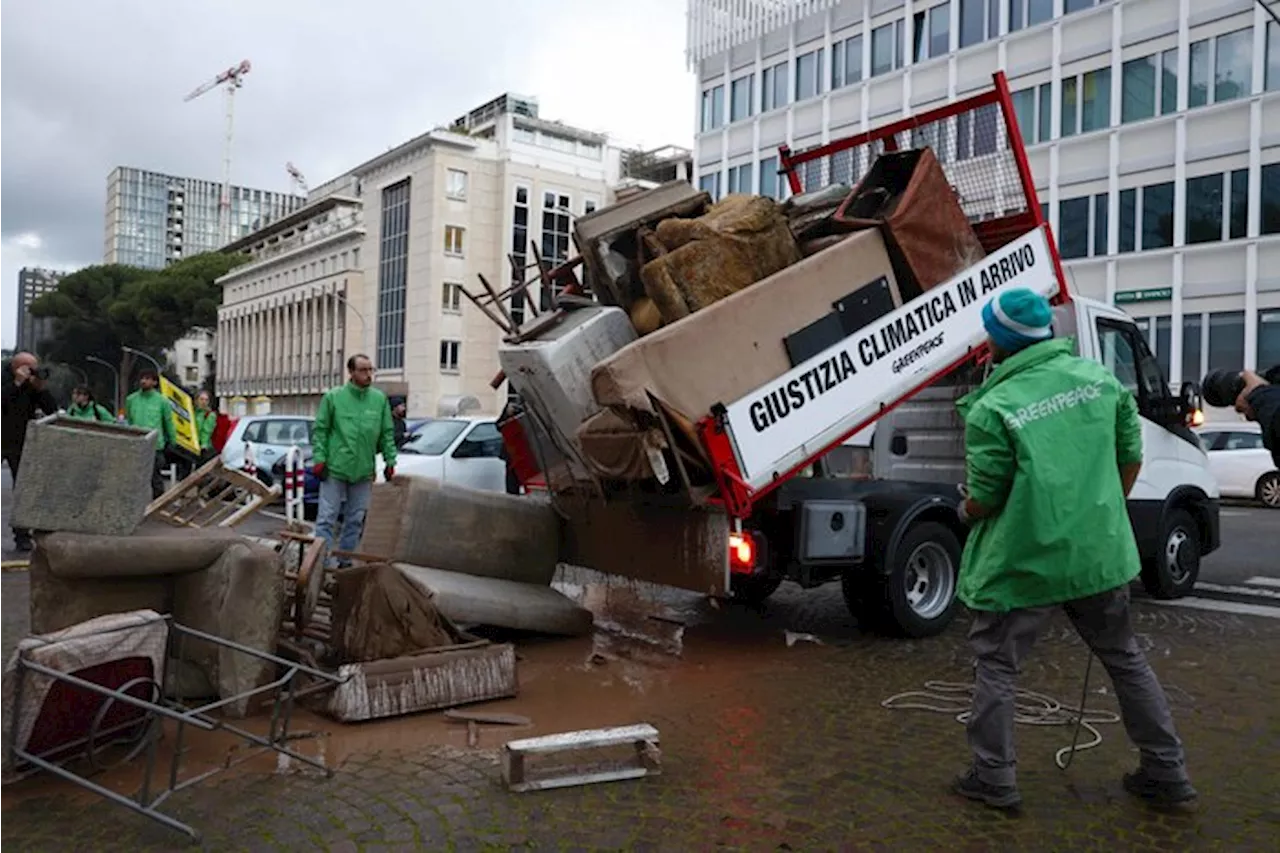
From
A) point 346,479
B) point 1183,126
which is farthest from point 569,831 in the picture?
point 1183,126

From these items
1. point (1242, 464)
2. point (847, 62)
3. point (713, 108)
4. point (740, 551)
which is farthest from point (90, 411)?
point (713, 108)

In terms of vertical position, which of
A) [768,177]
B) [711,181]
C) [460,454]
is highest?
[711,181]

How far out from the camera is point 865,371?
20.2ft

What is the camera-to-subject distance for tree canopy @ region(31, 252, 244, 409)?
287ft

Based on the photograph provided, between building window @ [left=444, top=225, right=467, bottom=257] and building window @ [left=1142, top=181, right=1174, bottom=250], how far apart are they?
39.6 metres

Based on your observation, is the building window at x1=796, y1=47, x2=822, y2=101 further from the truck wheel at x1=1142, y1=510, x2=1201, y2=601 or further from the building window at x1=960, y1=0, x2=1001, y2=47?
the truck wheel at x1=1142, y1=510, x2=1201, y2=601

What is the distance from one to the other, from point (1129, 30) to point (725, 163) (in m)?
16.0

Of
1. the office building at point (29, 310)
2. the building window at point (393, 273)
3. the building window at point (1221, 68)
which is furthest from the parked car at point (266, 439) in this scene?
the office building at point (29, 310)

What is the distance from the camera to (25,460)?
183 inches

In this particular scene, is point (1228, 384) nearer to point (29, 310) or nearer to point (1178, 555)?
point (1178, 555)

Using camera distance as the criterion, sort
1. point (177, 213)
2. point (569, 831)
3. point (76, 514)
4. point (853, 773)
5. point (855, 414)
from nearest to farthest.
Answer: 1. point (569, 831)
2. point (853, 773)
3. point (76, 514)
4. point (855, 414)
5. point (177, 213)

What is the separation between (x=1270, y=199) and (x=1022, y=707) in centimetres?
2753

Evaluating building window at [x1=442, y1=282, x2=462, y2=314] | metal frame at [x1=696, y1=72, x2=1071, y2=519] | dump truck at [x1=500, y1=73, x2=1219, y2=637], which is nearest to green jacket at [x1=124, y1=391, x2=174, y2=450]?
dump truck at [x1=500, y1=73, x2=1219, y2=637]

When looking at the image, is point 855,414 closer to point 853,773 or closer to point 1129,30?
point 853,773
